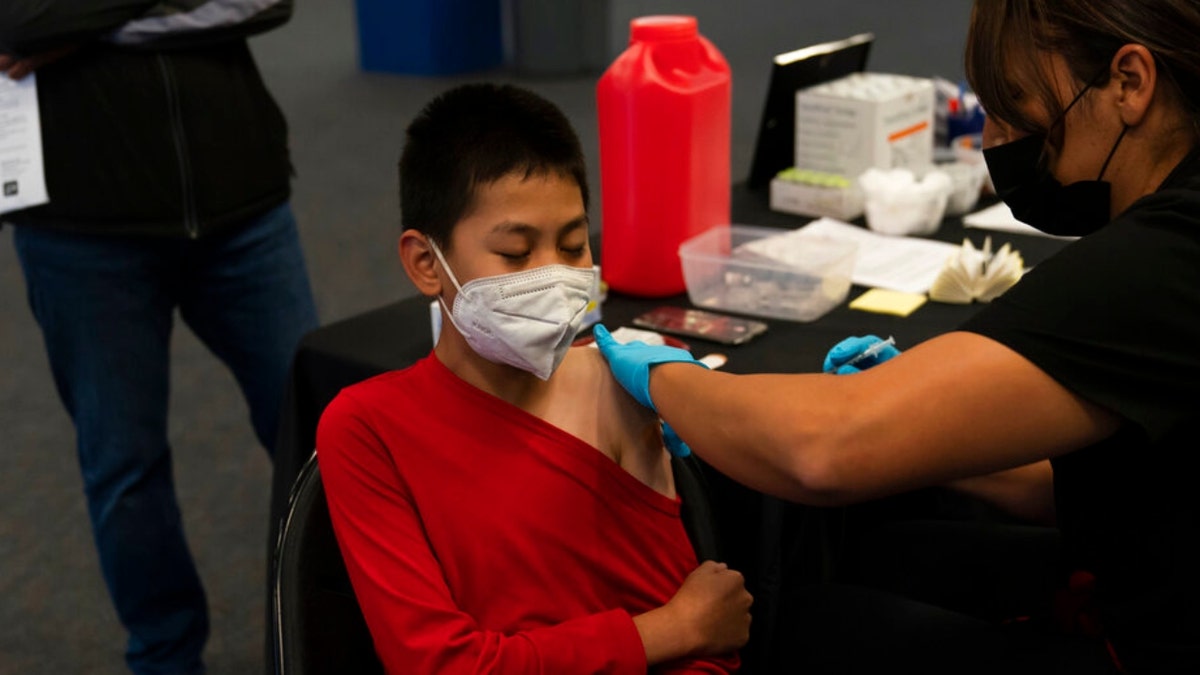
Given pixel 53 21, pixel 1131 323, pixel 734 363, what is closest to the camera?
pixel 1131 323

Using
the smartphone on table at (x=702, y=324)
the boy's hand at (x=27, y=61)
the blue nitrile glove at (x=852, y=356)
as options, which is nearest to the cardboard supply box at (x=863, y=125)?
the smartphone on table at (x=702, y=324)

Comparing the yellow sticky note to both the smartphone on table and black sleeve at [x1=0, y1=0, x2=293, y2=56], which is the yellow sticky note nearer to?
the smartphone on table

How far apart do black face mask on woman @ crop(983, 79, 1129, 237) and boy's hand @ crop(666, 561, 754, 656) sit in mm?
463

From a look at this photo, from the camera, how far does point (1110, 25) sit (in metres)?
1.05

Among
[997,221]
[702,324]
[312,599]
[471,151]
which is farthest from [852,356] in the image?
[997,221]

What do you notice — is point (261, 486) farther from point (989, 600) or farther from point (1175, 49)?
point (1175, 49)

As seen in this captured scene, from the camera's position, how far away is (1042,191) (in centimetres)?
122

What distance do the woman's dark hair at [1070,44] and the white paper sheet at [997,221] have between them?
1024 millimetres

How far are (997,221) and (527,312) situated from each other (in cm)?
125

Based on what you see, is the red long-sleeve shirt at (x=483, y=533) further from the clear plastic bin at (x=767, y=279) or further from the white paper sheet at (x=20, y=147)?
the white paper sheet at (x=20, y=147)

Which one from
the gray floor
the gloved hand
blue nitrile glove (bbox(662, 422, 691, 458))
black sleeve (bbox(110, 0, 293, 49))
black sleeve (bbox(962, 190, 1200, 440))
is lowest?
the gray floor

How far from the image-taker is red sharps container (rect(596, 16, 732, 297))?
182cm

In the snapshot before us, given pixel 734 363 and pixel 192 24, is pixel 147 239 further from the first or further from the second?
pixel 734 363

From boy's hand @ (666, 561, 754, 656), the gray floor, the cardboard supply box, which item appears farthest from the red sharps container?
the gray floor
